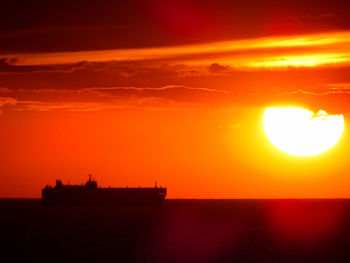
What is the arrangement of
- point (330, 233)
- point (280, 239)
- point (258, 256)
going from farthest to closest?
point (330, 233) < point (280, 239) < point (258, 256)

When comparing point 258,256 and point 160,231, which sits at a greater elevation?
point 160,231

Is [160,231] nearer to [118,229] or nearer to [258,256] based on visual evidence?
[118,229]

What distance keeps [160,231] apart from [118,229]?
7.10 metres

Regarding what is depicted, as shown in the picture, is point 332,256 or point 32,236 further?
point 32,236

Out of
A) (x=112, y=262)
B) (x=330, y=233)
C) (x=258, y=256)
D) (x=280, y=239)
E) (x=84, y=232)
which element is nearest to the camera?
(x=112, y=262)

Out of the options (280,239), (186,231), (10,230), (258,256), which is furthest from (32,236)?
(258,256)

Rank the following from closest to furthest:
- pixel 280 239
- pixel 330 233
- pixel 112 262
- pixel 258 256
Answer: pixel 112 262
pixel 258 256
pixel 280 239
pixel 330 233

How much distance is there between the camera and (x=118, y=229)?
118m

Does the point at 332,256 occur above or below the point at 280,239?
below

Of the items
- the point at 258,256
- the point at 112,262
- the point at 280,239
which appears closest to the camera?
the point at 112,262

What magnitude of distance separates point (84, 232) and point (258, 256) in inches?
1583

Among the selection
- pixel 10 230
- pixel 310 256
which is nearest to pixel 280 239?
pixel 310 256

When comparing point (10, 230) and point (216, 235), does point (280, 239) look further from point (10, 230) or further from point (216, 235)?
point (10, 230)

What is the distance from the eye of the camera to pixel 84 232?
10969 centimetres
